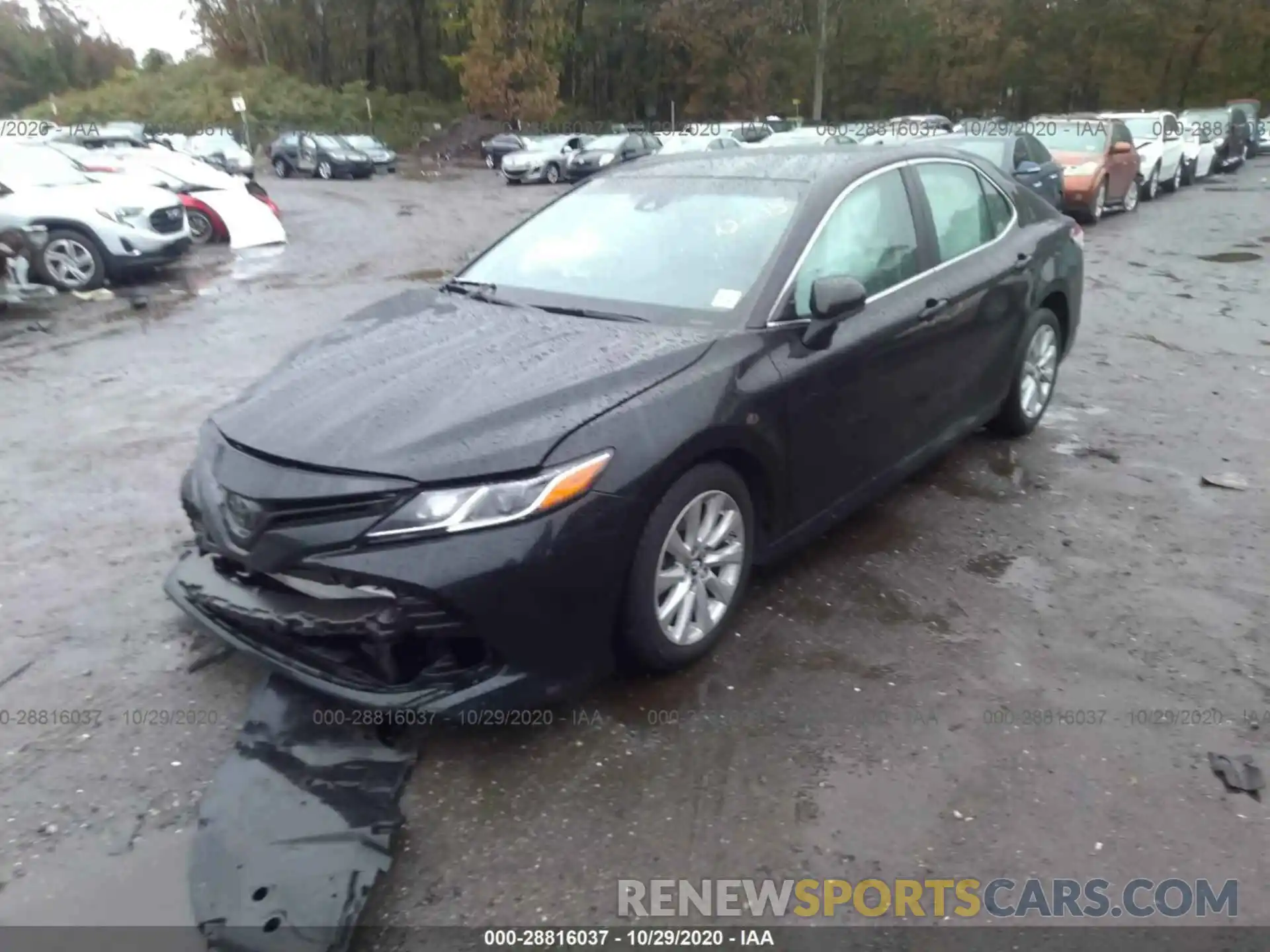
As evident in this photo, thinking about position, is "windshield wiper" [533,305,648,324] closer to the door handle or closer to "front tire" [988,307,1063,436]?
the door handle

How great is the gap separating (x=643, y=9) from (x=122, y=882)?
57539mm

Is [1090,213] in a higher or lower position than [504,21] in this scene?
lower

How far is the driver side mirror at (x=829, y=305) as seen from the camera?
362 centimetres

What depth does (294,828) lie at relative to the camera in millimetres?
2715

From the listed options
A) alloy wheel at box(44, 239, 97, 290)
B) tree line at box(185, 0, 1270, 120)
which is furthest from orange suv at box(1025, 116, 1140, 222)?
tree line at box(185, 0, 1270, 120)

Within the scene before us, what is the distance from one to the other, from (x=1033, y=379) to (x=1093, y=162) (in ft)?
39.7

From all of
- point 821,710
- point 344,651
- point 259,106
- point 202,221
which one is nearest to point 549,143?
point 202,221

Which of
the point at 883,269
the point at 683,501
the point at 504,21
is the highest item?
the point at 504,21

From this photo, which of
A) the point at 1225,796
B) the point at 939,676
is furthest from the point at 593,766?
the point at 1225,796

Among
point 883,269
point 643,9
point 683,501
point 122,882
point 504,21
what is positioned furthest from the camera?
point 643,9

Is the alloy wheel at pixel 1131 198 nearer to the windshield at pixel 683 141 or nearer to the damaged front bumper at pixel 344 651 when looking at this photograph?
the windshield at pixel 683 141

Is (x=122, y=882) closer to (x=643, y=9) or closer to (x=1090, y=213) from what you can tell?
(x=1090, y=213)

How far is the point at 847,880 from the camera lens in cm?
265

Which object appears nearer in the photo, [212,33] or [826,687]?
[826,687]
